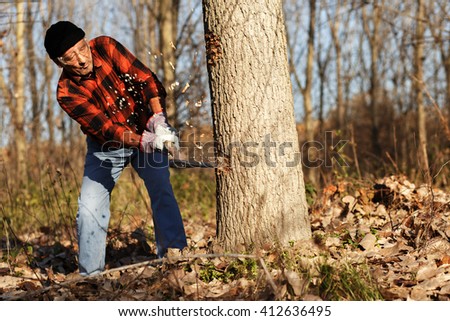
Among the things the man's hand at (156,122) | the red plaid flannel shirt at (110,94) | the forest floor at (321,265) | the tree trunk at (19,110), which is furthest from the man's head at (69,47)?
the tree trunk at (19,110)

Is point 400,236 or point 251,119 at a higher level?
point 251,119

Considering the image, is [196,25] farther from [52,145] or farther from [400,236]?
[400,236]

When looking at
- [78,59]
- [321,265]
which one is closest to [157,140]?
[78,59]

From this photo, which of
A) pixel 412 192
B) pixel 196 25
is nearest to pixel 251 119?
pixel 412 192

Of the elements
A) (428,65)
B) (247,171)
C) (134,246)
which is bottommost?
(134,246)

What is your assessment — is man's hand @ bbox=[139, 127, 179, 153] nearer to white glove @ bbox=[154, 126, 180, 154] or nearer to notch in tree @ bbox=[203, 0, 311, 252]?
white glove @ bbox=[154, 126, 180, 154]

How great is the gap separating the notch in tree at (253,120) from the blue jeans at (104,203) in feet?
1.48

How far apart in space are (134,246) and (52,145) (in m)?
6.85

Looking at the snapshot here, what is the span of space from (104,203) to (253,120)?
4.04ft

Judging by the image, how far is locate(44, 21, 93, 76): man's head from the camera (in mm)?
3500

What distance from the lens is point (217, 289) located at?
3121mm

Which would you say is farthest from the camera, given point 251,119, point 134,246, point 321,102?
point 321,102

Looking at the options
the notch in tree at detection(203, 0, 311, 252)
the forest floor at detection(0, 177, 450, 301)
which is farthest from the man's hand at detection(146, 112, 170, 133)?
the forest floor at detection(0, 177, 450, 301)

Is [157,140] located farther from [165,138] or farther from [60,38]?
[60,38]
